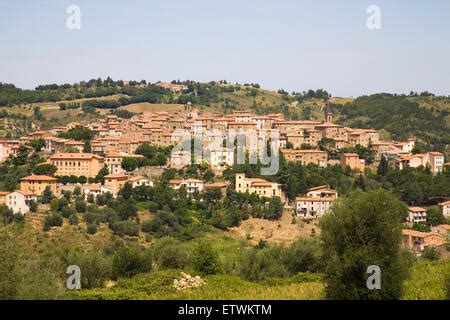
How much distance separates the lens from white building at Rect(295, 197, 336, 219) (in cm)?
3950

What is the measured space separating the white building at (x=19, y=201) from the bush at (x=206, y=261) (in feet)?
61.8

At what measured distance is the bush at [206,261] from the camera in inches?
721

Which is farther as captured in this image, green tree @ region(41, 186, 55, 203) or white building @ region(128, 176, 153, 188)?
white building @ region(128, 176, 153, 188)

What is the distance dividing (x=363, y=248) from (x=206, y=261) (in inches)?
322

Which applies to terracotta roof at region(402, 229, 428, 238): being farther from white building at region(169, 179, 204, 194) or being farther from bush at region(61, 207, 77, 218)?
bush at region(61, 207, 77, 218)

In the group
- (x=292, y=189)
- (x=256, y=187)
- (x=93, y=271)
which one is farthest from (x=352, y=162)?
(x=93, y=271)

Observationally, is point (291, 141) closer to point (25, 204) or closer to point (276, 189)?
point (276, 189)

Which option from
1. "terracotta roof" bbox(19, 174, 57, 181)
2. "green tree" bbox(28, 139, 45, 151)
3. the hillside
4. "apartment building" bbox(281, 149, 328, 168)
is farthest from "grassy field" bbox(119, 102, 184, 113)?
"terracotta roof" bbox(19, 174, 57, 181)

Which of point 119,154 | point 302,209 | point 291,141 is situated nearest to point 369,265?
point 302,209

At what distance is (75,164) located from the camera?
139 ft

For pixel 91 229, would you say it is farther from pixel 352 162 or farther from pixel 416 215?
pixel 352 162

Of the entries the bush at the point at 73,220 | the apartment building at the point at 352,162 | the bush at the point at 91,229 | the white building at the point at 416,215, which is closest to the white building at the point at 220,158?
the apartment building at the point at 352,162

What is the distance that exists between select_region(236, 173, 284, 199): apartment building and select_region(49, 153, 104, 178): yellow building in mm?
9922

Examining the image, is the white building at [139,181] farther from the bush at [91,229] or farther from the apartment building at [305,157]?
the apartment building at [305,157]
